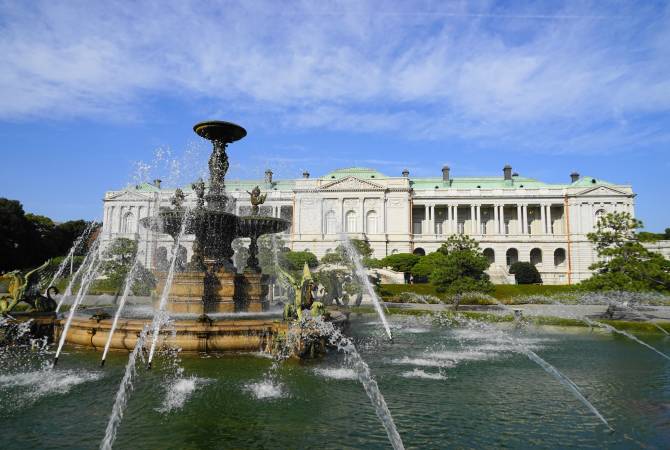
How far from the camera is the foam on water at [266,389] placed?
8.22 m

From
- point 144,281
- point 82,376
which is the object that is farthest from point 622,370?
point 144,281

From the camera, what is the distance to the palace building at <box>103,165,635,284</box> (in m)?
68.3

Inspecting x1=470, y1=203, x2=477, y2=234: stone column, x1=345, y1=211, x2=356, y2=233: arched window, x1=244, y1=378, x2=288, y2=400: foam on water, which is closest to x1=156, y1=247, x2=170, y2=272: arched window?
x1=244, y1=378, x2=288, y2=400: foam on water

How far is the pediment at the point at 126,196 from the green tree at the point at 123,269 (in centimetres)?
3303

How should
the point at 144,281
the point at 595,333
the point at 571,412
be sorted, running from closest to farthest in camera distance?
1. the point at 571,412
2. the point at 595,333
3. the point at 144,281

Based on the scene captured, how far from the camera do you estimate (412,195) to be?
72.2 metres

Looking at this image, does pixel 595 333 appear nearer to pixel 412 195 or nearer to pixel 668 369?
pixel 668 369

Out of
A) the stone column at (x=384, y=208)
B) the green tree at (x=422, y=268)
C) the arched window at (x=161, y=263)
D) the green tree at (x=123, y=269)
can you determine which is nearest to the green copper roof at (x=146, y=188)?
the arched window at (x=161, y=263)

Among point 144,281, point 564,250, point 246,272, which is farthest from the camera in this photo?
point 564,250

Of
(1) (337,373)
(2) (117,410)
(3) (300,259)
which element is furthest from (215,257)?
(3) (300,259)

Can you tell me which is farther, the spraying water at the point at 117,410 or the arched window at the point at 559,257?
the arched window at the point at 559,257

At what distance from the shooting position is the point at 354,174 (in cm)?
7250

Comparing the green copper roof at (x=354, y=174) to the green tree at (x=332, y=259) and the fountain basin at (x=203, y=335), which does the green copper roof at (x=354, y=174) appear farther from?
the fountain basin at (x=203, y=335)

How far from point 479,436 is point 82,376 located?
7692mm
